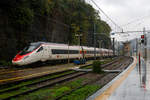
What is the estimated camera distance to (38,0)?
3369 centimetres

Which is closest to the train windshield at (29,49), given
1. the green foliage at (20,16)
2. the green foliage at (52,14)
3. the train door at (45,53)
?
the train door at (45,53)

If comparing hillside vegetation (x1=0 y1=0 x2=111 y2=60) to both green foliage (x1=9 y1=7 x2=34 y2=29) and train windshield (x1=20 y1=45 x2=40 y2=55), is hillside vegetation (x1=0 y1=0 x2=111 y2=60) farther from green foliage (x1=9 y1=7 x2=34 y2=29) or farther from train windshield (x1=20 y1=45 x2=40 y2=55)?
train windshield (x1=20 y1=45 x2=40 y2=55)

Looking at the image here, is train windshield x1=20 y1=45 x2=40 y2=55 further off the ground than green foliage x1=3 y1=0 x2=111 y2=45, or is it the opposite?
green foliage x1=3 y1=0 x2=111 y2=45

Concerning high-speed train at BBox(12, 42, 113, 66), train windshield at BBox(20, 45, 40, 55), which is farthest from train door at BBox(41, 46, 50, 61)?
train windshield at BBox(20, 45, 40, 55)

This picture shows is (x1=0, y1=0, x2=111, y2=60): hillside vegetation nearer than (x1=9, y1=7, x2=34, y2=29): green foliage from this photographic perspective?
Yes

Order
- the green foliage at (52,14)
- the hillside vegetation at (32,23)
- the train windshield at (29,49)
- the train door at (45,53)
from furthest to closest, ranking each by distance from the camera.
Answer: the green foliage at (52,14), the hillside vegetation at (32,23), the train door at (45,53), the train windshield at (29,49)

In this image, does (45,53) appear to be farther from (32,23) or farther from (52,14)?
(52,14)

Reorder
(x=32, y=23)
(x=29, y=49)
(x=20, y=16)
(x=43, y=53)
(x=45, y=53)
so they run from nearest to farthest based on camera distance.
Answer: (x=29, y=49) < (x=43, y=53) < (x=45, y=53) < (x=20, y=16) < (x=32, y=23)

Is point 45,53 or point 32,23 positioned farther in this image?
point 32,23

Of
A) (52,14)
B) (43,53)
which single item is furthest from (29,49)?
(52,14)

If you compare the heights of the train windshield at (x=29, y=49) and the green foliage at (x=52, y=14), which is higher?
the green foliage at (x=52, y=14)

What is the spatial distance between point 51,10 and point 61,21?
6.03m

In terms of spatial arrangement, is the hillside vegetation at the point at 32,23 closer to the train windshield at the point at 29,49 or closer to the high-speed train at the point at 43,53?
the high-speed train at the point at 43,53

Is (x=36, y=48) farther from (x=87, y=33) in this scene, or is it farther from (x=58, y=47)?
(x=87, y=33)
